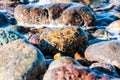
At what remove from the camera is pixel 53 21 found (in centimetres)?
1062

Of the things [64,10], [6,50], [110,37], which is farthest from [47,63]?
[64,10]

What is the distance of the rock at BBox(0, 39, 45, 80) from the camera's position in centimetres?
503

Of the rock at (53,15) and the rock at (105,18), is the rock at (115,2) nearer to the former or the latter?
the rock at (105,18)

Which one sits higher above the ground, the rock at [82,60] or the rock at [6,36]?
the rock at [6,36]

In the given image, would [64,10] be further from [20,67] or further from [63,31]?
[20,67]

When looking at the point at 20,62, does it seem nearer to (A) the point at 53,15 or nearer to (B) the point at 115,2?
(A) the point at 53,15

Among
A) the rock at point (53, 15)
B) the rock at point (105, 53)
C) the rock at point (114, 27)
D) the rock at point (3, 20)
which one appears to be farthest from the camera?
the rock at point (3, 20)

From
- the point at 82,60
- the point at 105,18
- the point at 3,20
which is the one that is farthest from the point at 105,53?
the point at 3,20

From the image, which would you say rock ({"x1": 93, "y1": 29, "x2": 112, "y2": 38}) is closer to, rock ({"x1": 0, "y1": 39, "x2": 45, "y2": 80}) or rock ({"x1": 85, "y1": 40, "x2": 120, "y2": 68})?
rock ({"x1": 85, "y1": 40, "x2": 120, "y2": 68})

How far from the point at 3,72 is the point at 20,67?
26 cm

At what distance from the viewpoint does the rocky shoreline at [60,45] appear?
500cm

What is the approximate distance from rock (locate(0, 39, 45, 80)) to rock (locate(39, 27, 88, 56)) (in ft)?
5.38

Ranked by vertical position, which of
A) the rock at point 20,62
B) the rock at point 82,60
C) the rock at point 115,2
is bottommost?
the rock at point 115,2

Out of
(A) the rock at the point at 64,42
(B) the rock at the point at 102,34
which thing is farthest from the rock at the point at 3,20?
(A) the rock at the point at 64,42
